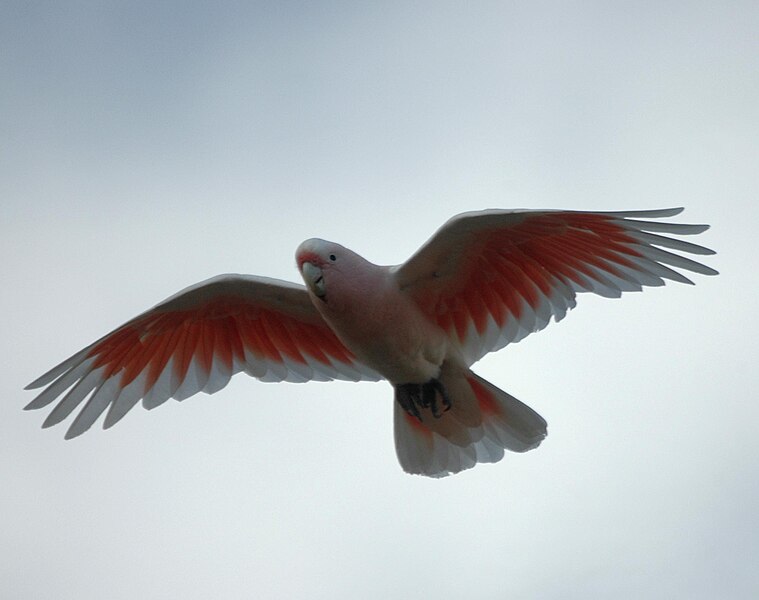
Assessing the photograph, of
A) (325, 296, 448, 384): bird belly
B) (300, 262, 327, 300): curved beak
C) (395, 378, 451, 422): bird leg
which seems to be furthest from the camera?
(395, 378, 451, 422): bird leg

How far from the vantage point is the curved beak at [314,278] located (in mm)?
6770

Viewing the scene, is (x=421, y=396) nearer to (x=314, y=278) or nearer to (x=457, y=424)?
(x=457, y=424)

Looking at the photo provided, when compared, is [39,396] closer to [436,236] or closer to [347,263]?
[347,263]

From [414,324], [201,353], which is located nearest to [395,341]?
[414,324]

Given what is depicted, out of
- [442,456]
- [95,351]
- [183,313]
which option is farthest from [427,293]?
[95,351]

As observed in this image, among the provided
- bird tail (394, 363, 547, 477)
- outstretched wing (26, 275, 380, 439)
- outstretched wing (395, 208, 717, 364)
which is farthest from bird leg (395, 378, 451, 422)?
outstretched wing (26, 275, 380, 439)

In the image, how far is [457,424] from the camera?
755 centimetres

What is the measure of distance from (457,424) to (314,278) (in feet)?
4.73

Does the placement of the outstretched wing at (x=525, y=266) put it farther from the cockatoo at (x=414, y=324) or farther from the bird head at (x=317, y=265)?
the bird head at (x=317, y=265)

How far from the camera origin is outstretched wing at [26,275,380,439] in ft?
25.0

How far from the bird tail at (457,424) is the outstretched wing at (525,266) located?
10.3 inches

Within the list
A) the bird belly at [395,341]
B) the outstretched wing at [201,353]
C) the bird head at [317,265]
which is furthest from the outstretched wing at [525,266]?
the outstretched wing at [201,353]

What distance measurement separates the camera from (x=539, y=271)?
24.3 ft

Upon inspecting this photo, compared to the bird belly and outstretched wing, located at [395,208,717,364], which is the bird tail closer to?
the bird belly
